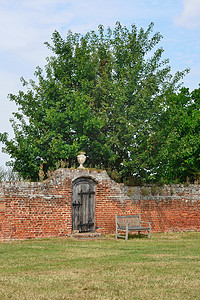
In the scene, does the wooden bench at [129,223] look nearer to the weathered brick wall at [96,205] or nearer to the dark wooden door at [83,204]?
the weathered brick wall at [96,205]

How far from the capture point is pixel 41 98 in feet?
68.9

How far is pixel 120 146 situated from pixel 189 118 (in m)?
12.4

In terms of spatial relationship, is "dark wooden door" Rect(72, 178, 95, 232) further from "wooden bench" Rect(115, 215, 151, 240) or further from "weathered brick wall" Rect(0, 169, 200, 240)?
"wooden bench" Rect(115, 215, 151, 240)

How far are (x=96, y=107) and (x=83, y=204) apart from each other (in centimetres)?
619

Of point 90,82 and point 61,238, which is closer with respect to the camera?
point 61,238

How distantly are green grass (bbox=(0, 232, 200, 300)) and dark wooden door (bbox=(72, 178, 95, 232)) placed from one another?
2.40m

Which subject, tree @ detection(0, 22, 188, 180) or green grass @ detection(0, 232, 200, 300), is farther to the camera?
tree @ detection(0, 22, 188, 180)

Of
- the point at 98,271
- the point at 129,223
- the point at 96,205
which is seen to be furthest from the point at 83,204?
the point at 98,271

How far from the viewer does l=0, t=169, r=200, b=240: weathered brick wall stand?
46.7 ft

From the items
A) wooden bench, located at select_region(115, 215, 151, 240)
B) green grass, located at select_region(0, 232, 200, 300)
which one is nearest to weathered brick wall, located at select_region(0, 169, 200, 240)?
wooden bench, located at select_region(115, 215, 151, 240)

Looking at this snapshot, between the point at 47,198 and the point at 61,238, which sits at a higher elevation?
the point at 47,198

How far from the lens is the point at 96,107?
2031cm

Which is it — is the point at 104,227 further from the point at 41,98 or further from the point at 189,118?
the point at 189,118

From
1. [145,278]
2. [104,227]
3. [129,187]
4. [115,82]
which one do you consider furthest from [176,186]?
[145,278]
